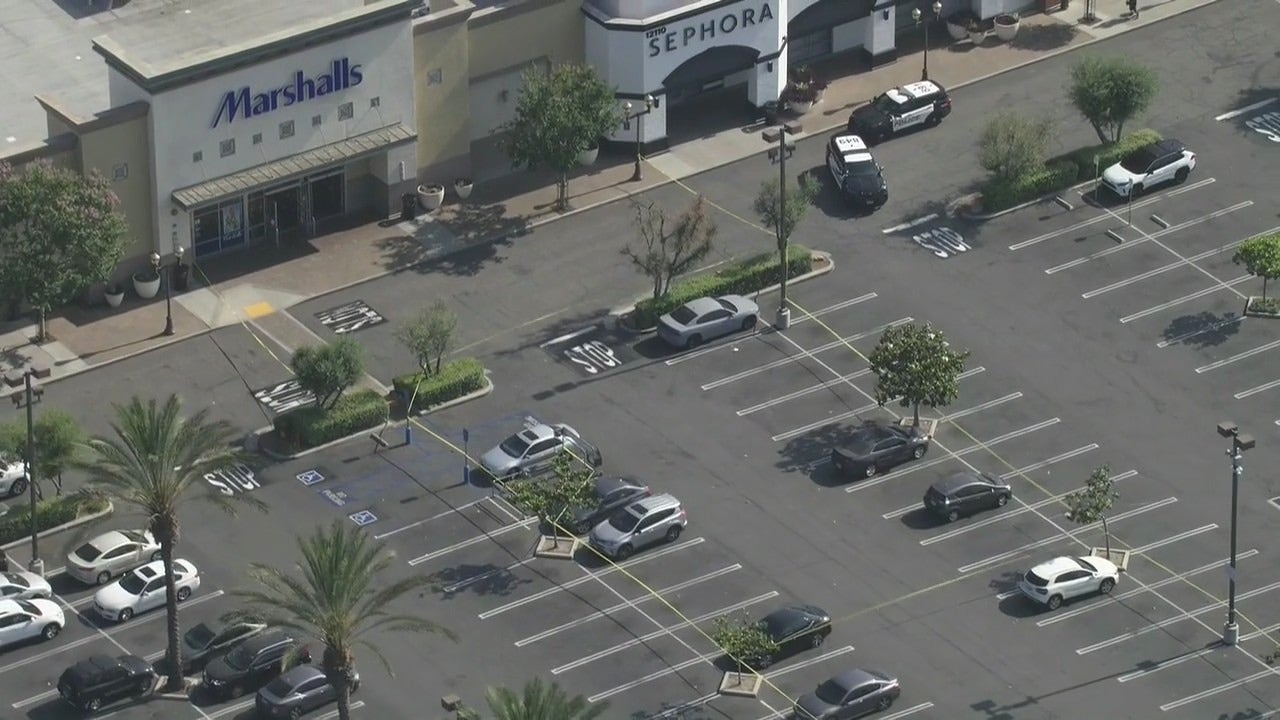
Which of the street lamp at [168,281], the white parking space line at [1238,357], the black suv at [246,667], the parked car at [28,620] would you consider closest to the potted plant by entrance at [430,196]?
the street lamp at [168,281]

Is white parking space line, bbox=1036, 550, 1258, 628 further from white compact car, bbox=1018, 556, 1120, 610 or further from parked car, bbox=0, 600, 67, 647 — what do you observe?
parked car, bbox=0, 600, 67, 647

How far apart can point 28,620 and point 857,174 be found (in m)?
44.6

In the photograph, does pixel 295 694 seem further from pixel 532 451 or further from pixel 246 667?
pixel 532 451

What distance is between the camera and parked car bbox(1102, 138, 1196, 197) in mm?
136750

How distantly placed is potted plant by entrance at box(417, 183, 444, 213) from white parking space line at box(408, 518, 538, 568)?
23.2 metres

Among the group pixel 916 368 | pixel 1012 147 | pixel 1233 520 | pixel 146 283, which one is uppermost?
pixel 1012 147

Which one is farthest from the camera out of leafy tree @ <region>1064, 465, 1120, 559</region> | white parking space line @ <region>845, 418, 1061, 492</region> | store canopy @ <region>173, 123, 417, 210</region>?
store canopy @ <region>173, 123, 417, 210</region>

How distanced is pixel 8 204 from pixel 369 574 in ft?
98.8

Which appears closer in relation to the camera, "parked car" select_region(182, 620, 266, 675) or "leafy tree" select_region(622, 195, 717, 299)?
"parked car" select_region(182, 620, 266, 675)

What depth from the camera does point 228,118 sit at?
423 ft

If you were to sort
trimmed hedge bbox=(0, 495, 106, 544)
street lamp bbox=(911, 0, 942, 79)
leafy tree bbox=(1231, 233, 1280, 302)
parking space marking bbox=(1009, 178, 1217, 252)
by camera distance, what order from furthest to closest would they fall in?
street lamp bbox=(911, 0, 942, 79)
parking space marking bbox=(1009, 178, 1217, 252)
leafy tree bbox=(1231, 233, 1280, 302)
trimmed hedge bbox=(0, 495, 106, 544)

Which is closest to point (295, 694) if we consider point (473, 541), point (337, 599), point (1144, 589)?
point (337, 599)

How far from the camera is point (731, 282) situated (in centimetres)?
13000

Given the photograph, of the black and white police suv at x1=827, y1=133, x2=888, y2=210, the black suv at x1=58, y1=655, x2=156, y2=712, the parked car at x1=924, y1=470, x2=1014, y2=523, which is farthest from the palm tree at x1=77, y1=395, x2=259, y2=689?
the black and white police suv at x1=827, y1=133, x2=888, y2=210
